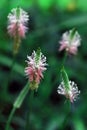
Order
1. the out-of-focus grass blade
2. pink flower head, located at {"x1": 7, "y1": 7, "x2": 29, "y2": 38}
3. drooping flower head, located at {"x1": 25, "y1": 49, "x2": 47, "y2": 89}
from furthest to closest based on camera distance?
the out-of-focus grass blade, pink flower head, located at {"x1": 7, "y1": 7, "x2": 29, "y2": 38}, drooping flower head, located at {"x1": 25, "y1": 49, "x2": 47, "y2": 89}

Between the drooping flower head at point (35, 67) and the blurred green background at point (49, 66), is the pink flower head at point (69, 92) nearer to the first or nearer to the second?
the drooping flower head at point (35, 67)

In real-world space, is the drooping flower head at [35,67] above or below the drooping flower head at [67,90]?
above

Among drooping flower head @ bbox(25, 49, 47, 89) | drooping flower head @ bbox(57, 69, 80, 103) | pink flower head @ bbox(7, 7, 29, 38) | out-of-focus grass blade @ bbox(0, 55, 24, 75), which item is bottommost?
drooping flower head @ bbox(57, 69, 80, 103)

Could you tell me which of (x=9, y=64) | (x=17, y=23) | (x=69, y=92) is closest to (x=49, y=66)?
(x=9, y=64)

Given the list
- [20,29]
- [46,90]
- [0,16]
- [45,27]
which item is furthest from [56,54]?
[20,29]

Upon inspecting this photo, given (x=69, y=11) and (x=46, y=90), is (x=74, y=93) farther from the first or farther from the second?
(x=69, y=11)

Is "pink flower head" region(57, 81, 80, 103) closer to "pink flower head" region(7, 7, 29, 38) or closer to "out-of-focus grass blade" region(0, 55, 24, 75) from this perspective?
"pink flower head" region(7, 7, 29, 38)

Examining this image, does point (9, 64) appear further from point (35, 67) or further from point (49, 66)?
point (35, 67)

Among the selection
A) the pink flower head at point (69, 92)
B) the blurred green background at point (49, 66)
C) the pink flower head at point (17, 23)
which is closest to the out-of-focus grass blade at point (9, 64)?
the blurred green background at point (49, 66)

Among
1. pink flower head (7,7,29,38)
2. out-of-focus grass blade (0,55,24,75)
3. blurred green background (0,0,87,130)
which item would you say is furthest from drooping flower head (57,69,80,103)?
out-of-focus grass blade (0,55,24,75)
